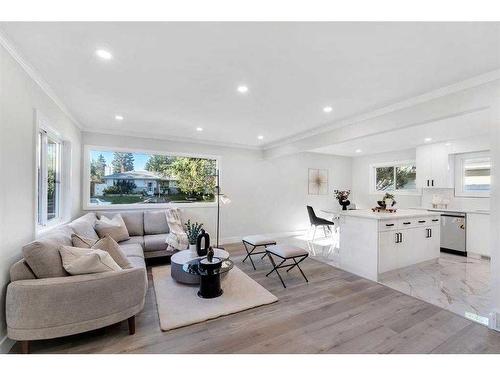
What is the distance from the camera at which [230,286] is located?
3.07 meters

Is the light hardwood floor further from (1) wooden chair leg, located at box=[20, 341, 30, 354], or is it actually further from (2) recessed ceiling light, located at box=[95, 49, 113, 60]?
(2) recessed ceiling light, located at box=[95, 49, 113, 60]

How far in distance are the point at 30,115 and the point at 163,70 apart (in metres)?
1.39

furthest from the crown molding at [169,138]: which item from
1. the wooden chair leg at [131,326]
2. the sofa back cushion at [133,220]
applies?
the wooden chair leg at [131,326]

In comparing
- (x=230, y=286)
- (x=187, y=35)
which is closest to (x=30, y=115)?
(x=187, y=35)

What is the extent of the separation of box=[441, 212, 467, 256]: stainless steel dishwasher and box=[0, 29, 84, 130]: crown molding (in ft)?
23.0

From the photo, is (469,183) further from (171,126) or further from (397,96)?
(171,126)

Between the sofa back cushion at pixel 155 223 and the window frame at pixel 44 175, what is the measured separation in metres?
1.28

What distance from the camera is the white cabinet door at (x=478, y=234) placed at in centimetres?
430

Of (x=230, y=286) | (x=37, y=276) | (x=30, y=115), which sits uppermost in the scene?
(x=30, y=115)

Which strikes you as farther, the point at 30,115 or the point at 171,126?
the point at 171,126

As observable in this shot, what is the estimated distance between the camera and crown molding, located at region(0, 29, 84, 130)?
6.01 ft

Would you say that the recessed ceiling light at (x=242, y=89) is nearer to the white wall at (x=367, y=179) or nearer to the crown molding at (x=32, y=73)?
the crown molding at (x=32, y=73)

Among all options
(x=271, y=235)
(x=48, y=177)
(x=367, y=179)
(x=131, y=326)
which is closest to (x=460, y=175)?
(x=367, y=179)

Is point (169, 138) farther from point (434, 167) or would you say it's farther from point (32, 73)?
point (434, 167)
